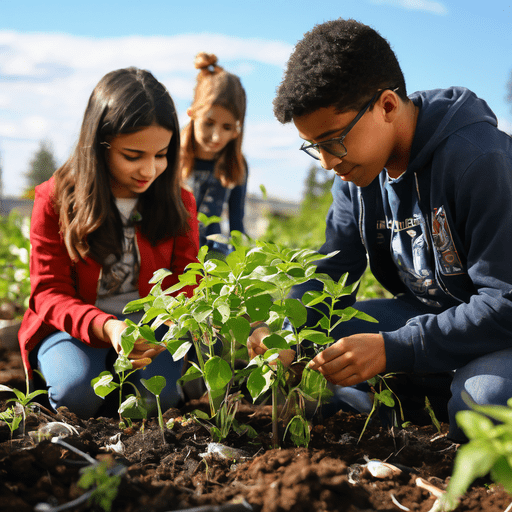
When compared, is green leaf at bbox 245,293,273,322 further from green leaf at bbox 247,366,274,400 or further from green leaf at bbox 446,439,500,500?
green leaf at bbox 446,439,500,500

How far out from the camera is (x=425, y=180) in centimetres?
149

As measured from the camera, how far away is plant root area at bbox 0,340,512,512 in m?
0.85

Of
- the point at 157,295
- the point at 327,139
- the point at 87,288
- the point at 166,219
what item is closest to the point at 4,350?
the point at 87,288

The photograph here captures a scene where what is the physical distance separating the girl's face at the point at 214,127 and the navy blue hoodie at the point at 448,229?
1644 mm

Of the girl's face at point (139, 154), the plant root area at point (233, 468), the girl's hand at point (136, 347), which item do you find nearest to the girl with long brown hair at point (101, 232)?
the girl's face at point (139, 154)

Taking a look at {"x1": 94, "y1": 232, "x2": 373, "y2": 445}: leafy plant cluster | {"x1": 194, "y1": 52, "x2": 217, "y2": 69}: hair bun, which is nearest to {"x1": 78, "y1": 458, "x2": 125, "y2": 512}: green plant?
{"x1": 94, "y1": 232, "x2": 373, "y2": 445}: leafy plant cluster

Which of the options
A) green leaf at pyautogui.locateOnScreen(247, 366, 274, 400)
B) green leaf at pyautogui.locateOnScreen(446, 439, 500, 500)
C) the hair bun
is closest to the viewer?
green leaf at pyautogui.locateOnScreen(446, 439, 500, 500)

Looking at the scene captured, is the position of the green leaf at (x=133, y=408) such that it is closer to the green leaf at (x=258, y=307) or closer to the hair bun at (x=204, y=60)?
the green leaf at (x=258, y=307)

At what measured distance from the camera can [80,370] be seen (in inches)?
70.1

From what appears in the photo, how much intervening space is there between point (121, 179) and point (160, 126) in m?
0.26

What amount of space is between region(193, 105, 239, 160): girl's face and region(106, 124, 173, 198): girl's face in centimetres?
135

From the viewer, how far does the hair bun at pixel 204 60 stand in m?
3.44

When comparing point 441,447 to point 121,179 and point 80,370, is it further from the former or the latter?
point 121,179

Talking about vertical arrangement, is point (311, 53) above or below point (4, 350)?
above
